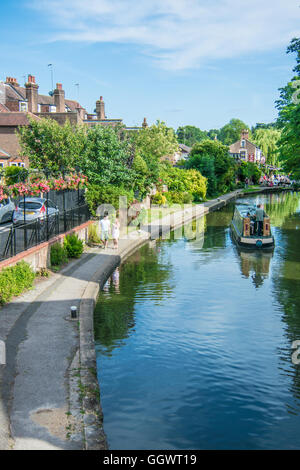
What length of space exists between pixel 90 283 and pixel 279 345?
693 cm

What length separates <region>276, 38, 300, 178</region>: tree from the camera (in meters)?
25.3

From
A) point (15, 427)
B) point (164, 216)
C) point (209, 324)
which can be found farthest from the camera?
point (164, 216)

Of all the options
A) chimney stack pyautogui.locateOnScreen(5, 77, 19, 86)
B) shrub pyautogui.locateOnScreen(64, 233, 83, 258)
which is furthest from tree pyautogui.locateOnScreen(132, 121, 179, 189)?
chimney stack pyautogui.locateOnScreen(5, 77, 19, 86)

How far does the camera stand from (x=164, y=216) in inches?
1457

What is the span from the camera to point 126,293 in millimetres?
17109

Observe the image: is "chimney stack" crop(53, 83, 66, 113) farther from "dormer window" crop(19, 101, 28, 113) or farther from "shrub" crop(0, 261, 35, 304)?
"shrub" crop(0, 261, 35, 304)

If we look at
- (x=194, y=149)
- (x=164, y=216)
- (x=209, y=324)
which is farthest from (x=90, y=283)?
(x=194, y=149)

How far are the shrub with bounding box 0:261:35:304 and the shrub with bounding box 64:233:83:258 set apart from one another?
4.37m

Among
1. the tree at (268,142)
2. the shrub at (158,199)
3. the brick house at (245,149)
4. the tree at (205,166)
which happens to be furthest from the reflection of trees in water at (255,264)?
the brick house at (245,149)

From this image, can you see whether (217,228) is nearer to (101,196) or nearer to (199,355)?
(101,196)

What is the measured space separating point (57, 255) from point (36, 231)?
5.24ft

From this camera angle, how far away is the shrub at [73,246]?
20312 millimetres

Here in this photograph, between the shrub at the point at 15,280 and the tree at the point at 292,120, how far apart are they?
15449 mm
